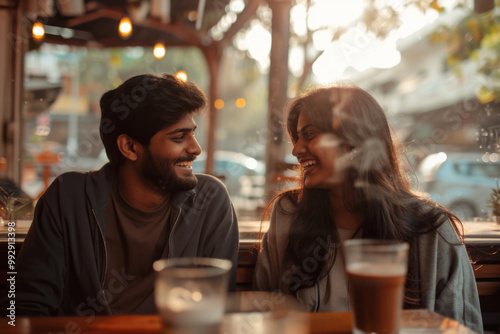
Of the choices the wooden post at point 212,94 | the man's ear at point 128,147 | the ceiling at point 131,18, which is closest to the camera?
the man's ear at point 128,147

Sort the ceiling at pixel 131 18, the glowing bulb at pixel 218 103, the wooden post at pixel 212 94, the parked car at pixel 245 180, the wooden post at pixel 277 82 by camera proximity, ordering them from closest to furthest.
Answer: the wooden post at pixel 277 82, the ceiling at pixel 131 18, the wooden post at pixel 212 94, the parked car at pixel 245 180, the glowing bulb at pixel 218 103

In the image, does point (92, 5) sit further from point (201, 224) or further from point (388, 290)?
point (388, 290)

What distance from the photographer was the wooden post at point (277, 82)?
4.21 meters

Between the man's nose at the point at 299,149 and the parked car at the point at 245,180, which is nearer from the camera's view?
the man's nose at the point at 299,149

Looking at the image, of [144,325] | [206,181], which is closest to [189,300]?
[144,325]

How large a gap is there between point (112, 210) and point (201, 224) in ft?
1.35

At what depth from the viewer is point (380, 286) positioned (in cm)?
96

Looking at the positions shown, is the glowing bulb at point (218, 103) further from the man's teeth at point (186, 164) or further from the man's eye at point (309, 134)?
the man's eye at point (309, 134)

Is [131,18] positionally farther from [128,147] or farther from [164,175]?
[164,175]

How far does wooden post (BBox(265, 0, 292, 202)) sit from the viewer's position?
13.8 feet

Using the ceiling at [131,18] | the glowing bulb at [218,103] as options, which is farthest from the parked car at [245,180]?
the ceiling at [131,18]

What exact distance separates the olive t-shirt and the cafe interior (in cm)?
40

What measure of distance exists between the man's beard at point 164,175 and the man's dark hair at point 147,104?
10cm

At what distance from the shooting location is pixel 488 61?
5.61 meters
